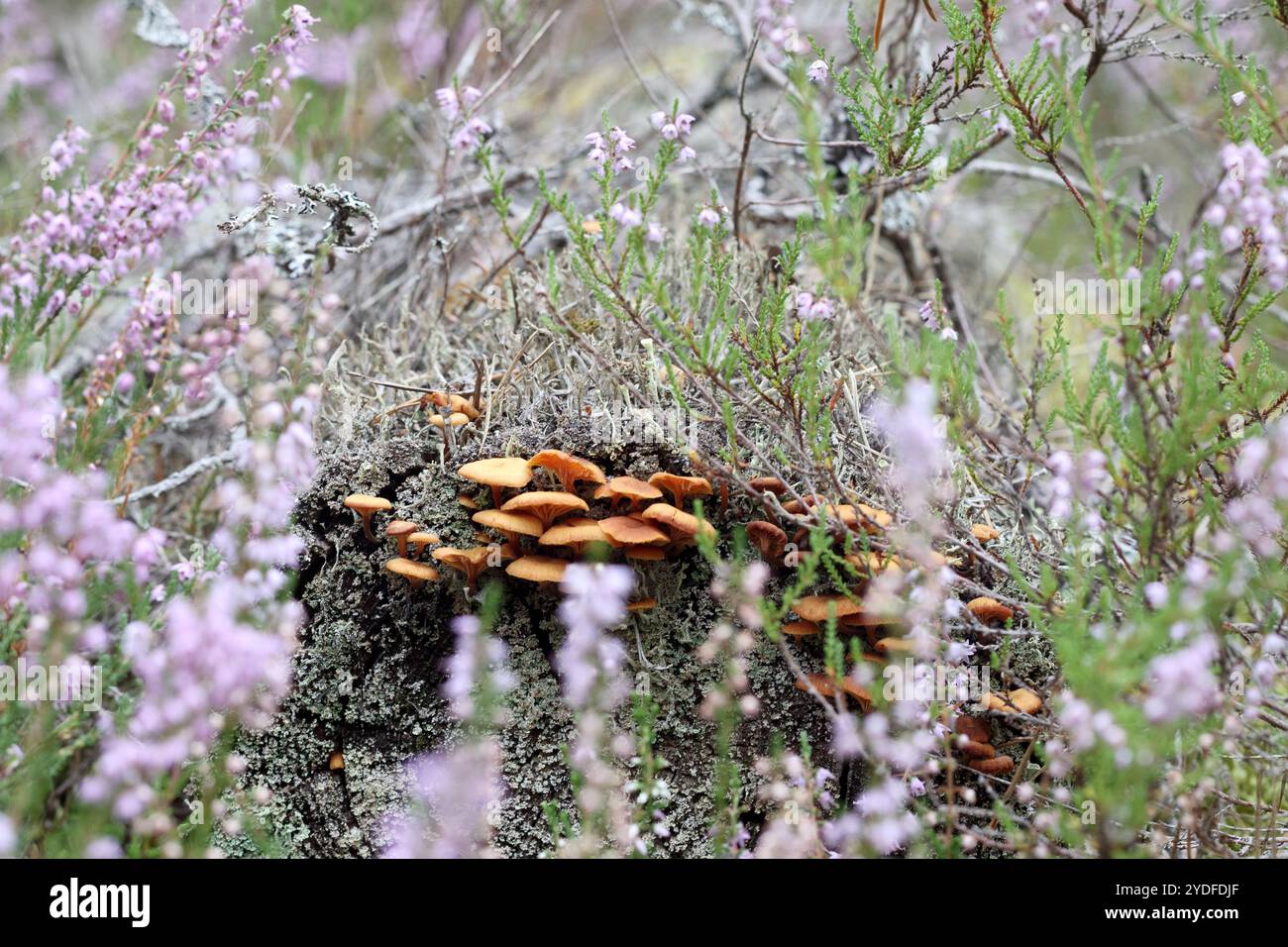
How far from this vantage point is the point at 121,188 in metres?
3.00

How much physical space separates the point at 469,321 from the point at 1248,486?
2.66 meters

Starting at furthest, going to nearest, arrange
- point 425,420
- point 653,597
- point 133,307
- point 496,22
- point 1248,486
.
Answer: point 496,22, point 425,420, point 133,307, point 653,597, point 1248,486

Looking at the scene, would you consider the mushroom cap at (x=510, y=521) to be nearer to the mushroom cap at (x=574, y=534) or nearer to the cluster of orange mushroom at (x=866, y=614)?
the mushroom cap at (x=574, y=534)

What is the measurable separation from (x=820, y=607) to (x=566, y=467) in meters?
0.75

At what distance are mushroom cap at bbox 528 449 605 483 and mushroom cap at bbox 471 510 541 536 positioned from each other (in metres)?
0.14

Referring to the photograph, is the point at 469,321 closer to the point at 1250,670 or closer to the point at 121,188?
the point at 121,188

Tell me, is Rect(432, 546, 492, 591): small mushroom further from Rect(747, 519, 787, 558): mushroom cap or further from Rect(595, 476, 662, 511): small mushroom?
Rect(747, 519, 787, 558): mushroom cap

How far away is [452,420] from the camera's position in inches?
113

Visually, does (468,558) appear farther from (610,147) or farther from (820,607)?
(610,147)

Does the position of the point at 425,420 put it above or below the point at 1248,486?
above

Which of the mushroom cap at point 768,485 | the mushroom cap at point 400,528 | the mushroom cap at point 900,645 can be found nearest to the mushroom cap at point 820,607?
the mushroom cap at point 900,645

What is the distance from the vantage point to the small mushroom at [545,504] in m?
2.35

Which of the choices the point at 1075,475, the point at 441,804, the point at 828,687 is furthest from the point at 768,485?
the point at 441,804
